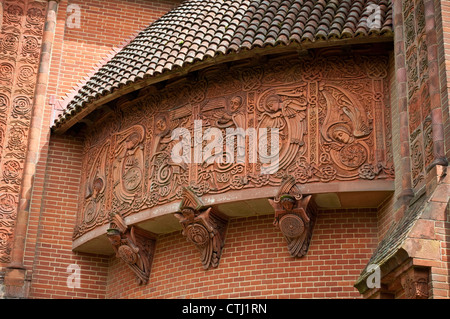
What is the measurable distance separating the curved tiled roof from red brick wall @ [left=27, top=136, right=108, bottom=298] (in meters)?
0.64

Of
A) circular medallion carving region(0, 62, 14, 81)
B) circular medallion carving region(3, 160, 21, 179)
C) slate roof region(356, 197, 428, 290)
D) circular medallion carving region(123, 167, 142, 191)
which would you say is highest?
circular medallion carving region(0, 62, 14, 81)

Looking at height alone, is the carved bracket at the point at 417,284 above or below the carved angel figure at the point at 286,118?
below

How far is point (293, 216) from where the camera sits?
1088 cm

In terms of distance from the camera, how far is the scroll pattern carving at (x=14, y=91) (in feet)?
43.0

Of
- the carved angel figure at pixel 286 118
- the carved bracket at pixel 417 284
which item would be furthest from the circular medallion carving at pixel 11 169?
the carved bracket at pixel 417 284

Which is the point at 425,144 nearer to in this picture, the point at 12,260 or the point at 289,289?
the point at 289,289

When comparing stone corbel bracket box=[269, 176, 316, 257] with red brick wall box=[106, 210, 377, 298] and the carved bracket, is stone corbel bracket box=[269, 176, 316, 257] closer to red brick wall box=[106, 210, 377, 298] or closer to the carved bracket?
red brick wall box=[106, 210, 377, 298]

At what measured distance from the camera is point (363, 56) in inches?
447

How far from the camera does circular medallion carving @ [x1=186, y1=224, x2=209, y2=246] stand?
11492 millimetres
